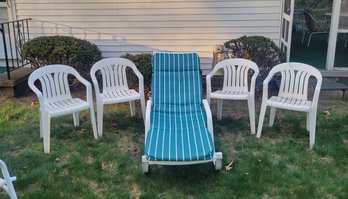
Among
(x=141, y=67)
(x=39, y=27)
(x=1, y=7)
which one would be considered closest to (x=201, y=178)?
(x=141, y=67)

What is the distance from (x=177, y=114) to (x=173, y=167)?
71 cm

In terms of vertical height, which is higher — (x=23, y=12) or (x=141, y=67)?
(x=23, y=12)

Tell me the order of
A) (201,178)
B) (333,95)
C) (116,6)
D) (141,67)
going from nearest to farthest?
1. (201,178)
2. (141,67)
3. (333,95)
4. (116,6)

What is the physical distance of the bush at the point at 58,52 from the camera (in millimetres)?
5996

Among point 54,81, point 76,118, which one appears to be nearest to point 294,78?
point 76,118

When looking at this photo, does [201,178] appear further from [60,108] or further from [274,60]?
[274,60]

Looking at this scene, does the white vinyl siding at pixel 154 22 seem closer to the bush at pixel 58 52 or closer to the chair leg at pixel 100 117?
the bush at pixel 58 52

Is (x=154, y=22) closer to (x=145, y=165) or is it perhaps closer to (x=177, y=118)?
(x=177, y=118)

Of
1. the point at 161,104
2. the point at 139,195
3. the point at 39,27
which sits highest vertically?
the point at 39,27

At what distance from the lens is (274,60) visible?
19.6 feet

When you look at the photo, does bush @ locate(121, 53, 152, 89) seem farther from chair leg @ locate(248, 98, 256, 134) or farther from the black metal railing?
the black metal railing

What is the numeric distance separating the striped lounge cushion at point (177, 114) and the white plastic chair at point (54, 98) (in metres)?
0.83

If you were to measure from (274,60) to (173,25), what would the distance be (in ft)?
6.29

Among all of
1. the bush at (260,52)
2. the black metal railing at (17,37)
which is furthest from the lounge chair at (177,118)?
the black metal railing at (17,37)
